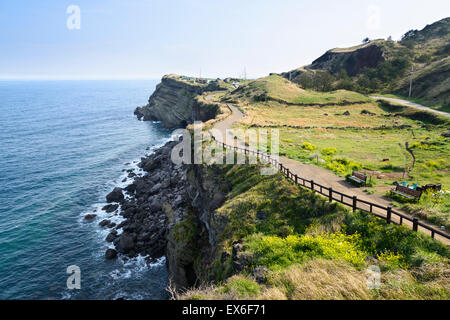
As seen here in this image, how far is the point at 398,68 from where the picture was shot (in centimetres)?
10300

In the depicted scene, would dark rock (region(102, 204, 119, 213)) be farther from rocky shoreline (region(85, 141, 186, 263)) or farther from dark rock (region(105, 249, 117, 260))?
dark rock (region(105, 249, 117, 260))

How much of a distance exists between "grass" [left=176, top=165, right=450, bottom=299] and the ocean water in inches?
605

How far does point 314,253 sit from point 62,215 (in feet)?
139

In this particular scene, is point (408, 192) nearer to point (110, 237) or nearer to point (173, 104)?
point (110, 237)

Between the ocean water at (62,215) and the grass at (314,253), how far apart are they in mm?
15361

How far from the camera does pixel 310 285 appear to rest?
396 inches

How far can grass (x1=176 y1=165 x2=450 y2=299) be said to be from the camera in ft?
32.4

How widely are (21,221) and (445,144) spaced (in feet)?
204

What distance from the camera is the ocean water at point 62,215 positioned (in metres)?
27.9

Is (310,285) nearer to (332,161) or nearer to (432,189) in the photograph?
(432,189)

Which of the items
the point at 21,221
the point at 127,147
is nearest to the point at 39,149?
the point at 127,147
